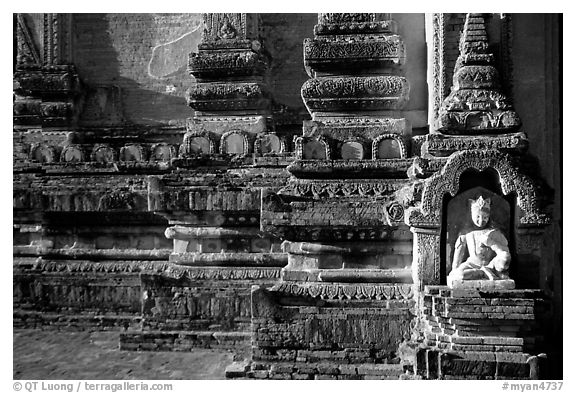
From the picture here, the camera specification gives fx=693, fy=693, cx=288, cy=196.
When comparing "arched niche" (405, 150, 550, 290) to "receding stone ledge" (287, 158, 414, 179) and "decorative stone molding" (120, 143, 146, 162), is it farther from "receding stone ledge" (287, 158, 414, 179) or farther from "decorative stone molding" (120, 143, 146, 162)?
"decorative stone molding" (120, 143, 146, 162)

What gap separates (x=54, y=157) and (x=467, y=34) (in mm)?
7534

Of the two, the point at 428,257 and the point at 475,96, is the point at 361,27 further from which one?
the point at 428,257

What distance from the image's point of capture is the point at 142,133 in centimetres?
1278

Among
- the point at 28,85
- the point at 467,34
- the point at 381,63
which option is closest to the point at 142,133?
the point at 28,85

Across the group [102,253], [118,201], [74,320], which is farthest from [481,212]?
[74,320]

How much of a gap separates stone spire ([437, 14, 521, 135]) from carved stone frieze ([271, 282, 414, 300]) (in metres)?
1.75

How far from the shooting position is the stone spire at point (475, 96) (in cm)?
698

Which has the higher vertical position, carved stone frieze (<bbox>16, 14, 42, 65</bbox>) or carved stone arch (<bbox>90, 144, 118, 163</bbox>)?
carved stone frieze (<bbox>16, 14, 42, 65</bbox>)

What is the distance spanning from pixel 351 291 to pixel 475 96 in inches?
95.5

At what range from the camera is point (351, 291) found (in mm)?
7469

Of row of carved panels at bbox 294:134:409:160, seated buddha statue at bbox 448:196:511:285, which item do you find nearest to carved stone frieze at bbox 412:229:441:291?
seated buddha statue at bbox 448:196:511:285

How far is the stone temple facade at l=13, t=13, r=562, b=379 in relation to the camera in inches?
266

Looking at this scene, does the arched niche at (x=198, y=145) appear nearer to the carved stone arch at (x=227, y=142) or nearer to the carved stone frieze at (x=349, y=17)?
the carved stone arch at (x=227, y=142)
